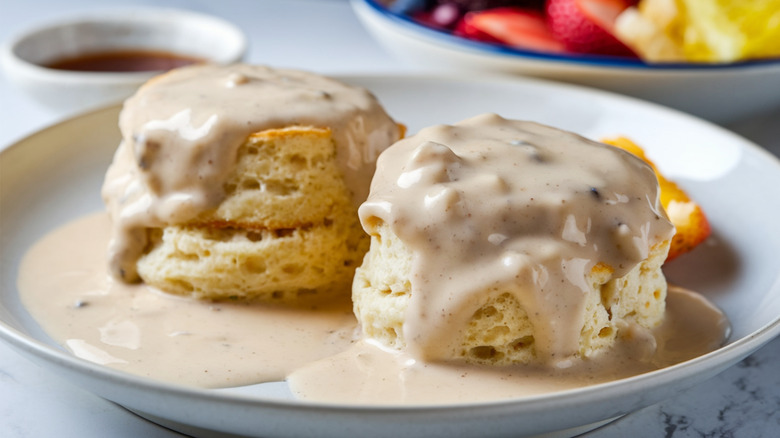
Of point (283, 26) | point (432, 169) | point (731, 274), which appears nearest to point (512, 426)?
point (432, 169)

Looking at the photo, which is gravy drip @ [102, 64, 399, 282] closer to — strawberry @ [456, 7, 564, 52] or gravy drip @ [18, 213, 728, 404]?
gravy drip @ [18, 213, 728, 404]

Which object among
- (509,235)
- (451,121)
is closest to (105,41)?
(451,121)

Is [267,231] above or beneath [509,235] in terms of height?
beneath

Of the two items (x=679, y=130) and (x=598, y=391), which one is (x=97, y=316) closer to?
(x=598, y=391)

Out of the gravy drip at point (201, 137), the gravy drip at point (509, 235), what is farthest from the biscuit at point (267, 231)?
the gravy drip at point (509, 235)

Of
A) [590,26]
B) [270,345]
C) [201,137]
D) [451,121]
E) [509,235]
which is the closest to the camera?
[509,235]

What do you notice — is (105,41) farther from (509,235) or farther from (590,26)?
(509,235)
